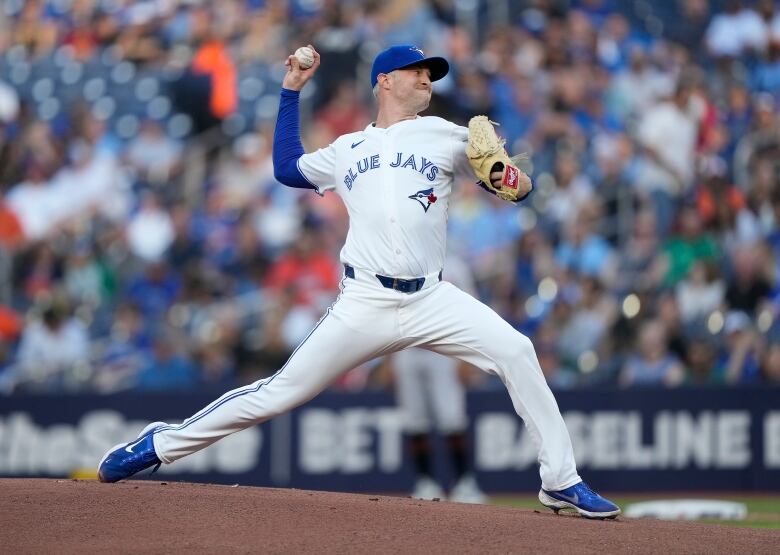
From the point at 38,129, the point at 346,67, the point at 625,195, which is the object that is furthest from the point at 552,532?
the point at 38,129

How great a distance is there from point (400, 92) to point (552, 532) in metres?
2.16

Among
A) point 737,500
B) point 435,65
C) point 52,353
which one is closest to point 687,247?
point 737,500

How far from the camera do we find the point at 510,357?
5719 mm

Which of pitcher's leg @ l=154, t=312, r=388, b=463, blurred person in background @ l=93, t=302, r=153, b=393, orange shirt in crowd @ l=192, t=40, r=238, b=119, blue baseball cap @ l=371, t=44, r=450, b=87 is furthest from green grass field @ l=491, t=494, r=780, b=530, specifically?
orange shirt in crowd @ l=192, t=40, r=238, b=119

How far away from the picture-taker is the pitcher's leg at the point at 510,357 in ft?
18.8

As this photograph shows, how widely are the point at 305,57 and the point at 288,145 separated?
1.42 ft

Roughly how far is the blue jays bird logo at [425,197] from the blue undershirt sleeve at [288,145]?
65 centimetres

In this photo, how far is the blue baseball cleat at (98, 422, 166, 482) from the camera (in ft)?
20.0

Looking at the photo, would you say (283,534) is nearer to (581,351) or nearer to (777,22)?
(581,351)

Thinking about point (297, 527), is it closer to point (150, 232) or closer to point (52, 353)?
point (52, 353)

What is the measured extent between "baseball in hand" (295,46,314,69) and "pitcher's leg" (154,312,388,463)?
1.24 meters

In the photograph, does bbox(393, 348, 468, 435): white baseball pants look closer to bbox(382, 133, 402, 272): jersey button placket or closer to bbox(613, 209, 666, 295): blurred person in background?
bbox(613, 209, 666, 295): blurred person in background

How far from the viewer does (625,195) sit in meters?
12.5

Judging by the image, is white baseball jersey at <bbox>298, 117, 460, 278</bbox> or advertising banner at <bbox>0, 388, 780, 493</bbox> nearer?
white baseball jersey at <bbox>298, 117, 460, 278</bbox>
